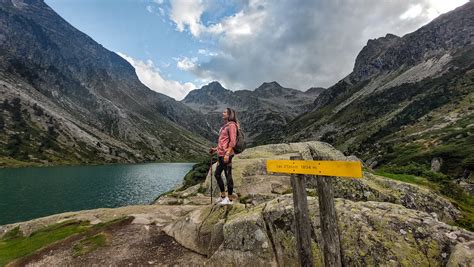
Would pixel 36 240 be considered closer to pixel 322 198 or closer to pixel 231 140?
pixel 231 140

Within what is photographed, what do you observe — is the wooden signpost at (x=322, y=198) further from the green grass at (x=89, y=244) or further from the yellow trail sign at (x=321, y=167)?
the green grass at (x=89, y=244)

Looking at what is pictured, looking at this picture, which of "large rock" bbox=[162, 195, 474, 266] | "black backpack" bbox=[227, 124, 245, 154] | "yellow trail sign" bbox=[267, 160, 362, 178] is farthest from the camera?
"black backpack" bbox=[227, 124, 245, 154]

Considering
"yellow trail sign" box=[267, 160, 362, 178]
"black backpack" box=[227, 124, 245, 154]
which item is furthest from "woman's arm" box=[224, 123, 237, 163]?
"yellow trail sign" box=[267, 160, 362, 178]

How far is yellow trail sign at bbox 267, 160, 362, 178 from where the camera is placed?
8039mm

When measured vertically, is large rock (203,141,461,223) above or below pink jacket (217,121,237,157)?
below

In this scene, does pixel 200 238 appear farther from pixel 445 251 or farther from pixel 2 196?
pixel 2 196

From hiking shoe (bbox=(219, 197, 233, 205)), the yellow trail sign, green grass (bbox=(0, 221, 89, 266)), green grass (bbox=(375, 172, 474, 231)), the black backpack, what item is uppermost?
the black backpack

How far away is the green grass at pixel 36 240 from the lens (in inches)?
700

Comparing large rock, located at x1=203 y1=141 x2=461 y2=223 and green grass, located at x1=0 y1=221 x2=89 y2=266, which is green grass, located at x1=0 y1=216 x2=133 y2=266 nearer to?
green grass, located at x1=0 y1=221 x2=89 y2=266

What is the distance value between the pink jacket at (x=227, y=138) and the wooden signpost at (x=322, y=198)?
425 centimetres

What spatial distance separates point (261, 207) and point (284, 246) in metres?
2.48

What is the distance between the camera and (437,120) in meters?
138

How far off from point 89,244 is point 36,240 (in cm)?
650

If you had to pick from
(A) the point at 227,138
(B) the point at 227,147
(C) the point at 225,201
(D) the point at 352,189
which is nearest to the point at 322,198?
(B) the point at 227,147
